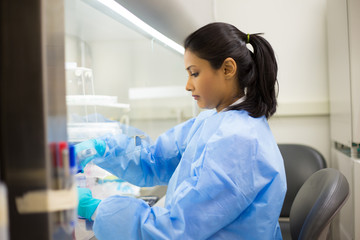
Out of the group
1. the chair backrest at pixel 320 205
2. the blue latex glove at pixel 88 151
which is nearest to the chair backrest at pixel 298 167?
the chair backrest at pixel 320 205

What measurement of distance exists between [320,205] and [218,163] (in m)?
0.36

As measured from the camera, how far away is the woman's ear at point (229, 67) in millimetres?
1056

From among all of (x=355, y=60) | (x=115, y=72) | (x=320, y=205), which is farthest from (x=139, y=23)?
(x=355, y=60)

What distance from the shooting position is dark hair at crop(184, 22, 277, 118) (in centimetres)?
105

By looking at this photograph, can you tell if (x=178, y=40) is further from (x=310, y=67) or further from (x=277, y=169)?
(x=310, y=67)

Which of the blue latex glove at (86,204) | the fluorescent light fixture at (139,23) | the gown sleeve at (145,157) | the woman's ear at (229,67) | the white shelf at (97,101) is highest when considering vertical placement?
the fluorescent light fixture at (139,23)

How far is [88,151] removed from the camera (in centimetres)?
101

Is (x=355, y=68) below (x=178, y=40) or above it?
below

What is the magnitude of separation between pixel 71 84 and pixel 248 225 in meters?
0.61

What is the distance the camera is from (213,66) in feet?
3.49

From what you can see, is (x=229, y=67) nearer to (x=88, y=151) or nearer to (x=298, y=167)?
(x=88, y=151)

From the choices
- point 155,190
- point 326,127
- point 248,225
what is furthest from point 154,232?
point 326,127

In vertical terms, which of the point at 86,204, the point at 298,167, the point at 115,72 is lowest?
the point at 298,167

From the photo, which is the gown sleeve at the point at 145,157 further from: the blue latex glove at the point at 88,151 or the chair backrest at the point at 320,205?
the chair backrest at the point at 320,205
